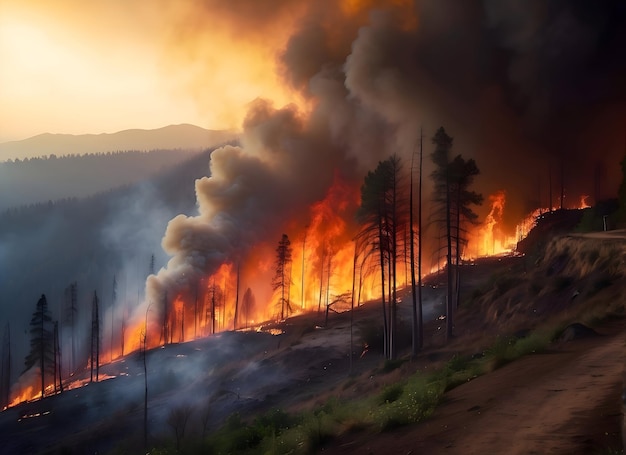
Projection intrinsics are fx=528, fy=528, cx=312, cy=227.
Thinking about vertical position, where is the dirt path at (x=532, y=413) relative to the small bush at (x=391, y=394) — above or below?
above

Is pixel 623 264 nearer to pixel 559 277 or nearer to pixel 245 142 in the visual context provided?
pixel 559 277

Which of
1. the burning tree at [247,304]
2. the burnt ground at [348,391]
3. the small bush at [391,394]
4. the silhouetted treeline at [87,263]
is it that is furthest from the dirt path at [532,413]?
the silhouetted treeline at [87,263]

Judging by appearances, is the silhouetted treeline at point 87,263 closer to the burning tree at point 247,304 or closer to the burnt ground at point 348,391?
the burning tree at point 247,304

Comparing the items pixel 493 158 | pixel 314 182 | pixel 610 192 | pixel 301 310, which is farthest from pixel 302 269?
pixel 610 192

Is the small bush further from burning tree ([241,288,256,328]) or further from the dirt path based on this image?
burning tree ([241,288,256,328])

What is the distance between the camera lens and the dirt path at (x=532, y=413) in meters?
8.53

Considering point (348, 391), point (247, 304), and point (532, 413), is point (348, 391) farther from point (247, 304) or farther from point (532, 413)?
point (247, 304)

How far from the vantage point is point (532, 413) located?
10016 millimetres

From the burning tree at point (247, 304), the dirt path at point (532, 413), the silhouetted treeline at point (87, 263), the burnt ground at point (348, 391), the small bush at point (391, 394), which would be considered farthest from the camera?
the silhouetted treeline at point (87, 263)

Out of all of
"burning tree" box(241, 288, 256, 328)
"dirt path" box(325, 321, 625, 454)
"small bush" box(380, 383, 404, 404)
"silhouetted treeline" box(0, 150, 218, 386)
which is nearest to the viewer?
"dirt path" box(325, 321, 625, 454)

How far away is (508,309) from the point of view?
109 ft

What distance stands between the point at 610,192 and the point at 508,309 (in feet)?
206

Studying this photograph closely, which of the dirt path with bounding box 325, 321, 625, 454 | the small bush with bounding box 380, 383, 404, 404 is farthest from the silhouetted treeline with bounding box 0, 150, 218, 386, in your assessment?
the dirt path with bounding box 325, 321, 625, 454

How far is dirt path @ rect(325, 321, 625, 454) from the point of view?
853cm
